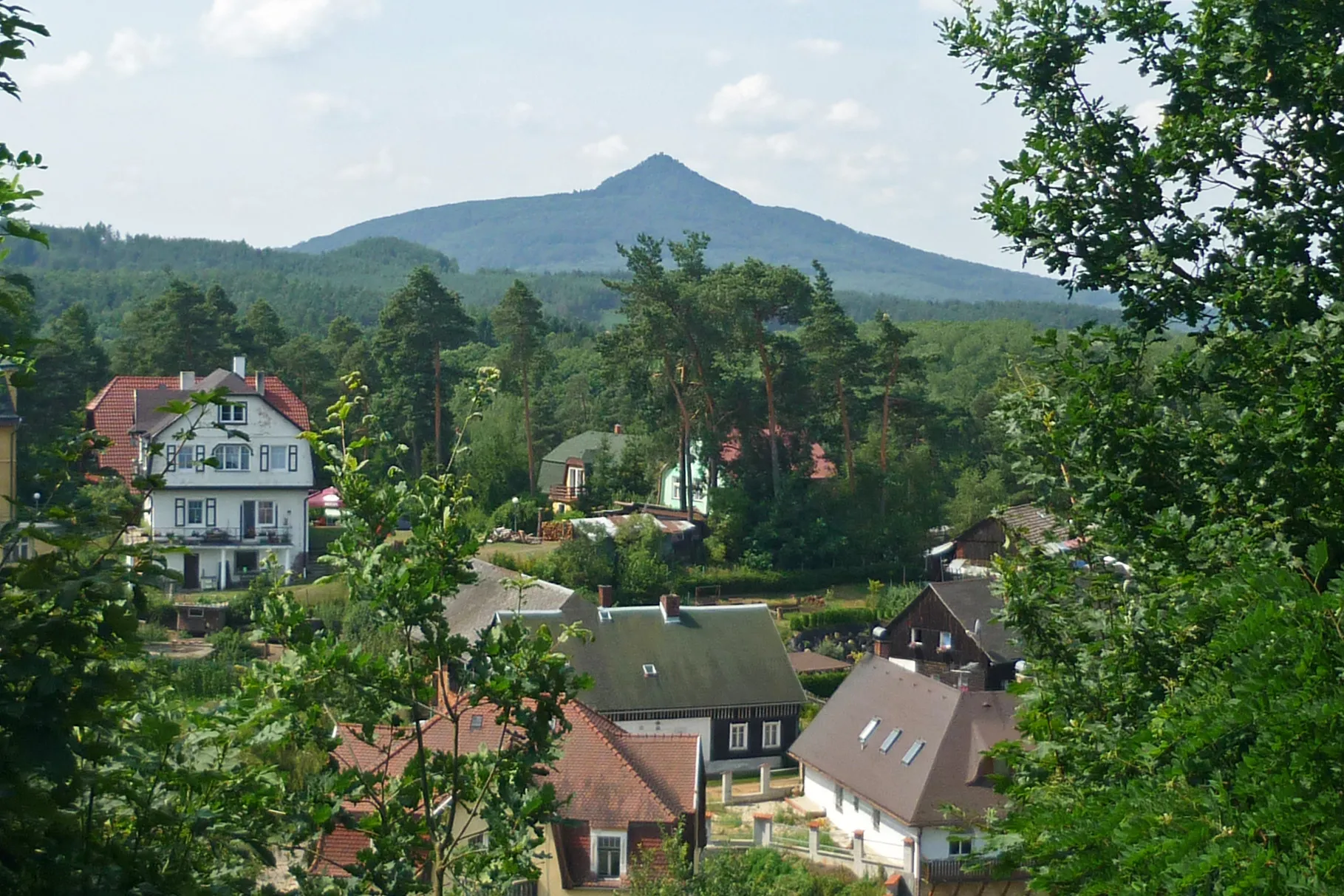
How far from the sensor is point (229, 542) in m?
38.1

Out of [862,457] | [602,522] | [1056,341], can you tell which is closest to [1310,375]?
[1056,341]

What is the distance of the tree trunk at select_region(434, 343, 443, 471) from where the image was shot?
47875 mm

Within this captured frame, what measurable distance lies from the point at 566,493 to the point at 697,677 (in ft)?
66.6

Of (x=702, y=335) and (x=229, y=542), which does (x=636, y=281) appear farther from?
(x=229, y=542)

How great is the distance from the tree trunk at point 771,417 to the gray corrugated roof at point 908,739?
17.4 metres

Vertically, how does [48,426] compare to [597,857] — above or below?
above

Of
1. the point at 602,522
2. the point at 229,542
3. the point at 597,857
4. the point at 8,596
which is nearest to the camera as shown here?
the point at 8,596

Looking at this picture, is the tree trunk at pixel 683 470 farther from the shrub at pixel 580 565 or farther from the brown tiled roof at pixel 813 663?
the brown tiled roof at pixel 813 663

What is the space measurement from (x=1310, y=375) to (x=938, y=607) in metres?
26.8

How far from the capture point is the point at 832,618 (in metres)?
39.3

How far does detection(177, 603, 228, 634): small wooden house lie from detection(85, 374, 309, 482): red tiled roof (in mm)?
6344

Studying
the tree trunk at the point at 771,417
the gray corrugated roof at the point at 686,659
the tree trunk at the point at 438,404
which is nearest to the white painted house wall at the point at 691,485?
the tree trunk at the point at 771,417

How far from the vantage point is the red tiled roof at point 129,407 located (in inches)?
1555

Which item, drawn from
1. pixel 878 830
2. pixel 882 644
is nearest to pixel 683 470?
pixel 882 644
